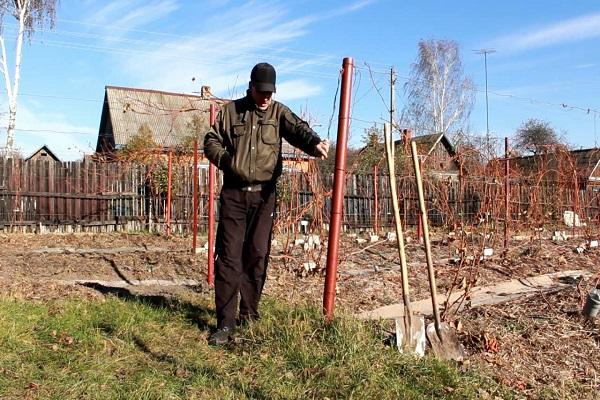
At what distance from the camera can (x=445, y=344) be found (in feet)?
11.5

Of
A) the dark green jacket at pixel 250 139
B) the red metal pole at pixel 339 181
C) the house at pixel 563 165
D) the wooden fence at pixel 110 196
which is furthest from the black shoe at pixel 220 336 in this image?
the wooden fence at pixel 110 196

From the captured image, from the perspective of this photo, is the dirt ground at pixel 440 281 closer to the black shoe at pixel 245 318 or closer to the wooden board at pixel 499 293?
the wooden board at pixel 499 293

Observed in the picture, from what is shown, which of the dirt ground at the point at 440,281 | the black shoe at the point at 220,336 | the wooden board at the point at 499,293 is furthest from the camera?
the wooden board at the point at 499,293

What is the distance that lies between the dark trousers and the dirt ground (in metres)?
0.84

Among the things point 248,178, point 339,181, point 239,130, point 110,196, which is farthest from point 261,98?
point 110,196

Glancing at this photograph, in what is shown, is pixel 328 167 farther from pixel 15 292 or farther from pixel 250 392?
pixel 250 392

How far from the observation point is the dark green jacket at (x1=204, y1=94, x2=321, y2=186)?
12.7ft

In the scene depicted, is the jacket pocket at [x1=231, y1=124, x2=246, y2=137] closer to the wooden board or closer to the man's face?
the man's face

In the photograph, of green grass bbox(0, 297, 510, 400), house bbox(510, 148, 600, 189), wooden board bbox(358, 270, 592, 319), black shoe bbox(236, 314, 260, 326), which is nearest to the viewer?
green grass bbox(0, 297, 510, 400)

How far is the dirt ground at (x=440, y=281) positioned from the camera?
3561mm

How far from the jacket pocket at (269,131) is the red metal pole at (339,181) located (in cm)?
49

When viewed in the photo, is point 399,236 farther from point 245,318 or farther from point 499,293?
point 499,293

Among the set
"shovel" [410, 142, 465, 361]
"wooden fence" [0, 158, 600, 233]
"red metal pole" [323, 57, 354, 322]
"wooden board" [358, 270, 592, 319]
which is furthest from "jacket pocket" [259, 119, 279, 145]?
"wooden fence" [0, 158, 600, 233]

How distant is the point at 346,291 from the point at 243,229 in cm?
225
